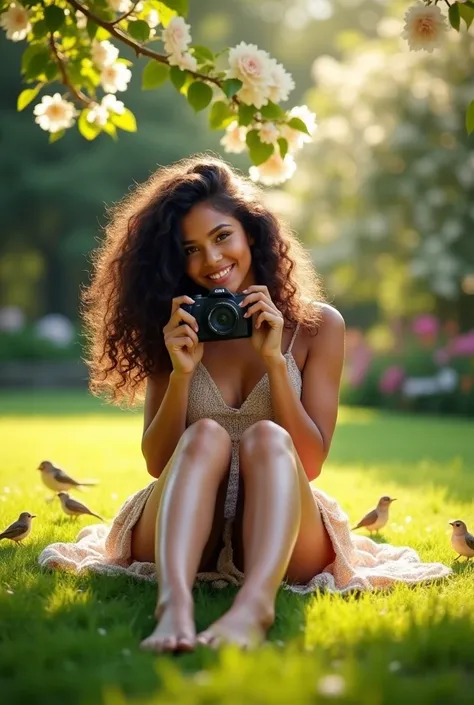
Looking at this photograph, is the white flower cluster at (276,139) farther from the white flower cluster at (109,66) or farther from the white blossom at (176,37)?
the white flower cluster at (109,66)

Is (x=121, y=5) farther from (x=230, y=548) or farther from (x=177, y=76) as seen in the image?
(x=230, y=548)

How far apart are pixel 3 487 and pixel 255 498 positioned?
3703 millimetres

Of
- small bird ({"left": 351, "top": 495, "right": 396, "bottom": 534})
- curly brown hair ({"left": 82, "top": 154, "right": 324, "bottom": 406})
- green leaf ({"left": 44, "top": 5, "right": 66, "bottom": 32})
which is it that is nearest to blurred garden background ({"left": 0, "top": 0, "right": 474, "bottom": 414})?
small bird ({"left": 351, "top": 495, "right": 396, "bottom": 534})

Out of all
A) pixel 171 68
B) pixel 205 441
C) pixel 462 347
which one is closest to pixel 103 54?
pixel 171 68

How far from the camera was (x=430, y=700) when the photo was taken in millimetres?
2113

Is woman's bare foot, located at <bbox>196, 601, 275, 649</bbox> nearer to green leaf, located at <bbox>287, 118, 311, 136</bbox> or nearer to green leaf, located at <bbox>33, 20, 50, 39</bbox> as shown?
green leaf, located at <bbox>287, 118, 311, 136</bbox>

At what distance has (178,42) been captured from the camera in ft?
11.5

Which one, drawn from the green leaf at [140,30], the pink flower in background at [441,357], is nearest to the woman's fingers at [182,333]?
the green leaf at [140,30]

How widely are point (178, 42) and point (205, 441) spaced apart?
4.56 ft

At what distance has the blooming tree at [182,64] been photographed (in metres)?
3.47

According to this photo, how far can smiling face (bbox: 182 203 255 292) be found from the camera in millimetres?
3533

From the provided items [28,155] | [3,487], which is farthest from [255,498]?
[28,155]

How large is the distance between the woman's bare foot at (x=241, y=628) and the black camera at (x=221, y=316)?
3.23 feet

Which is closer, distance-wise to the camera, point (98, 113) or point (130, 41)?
point (130, 41)
